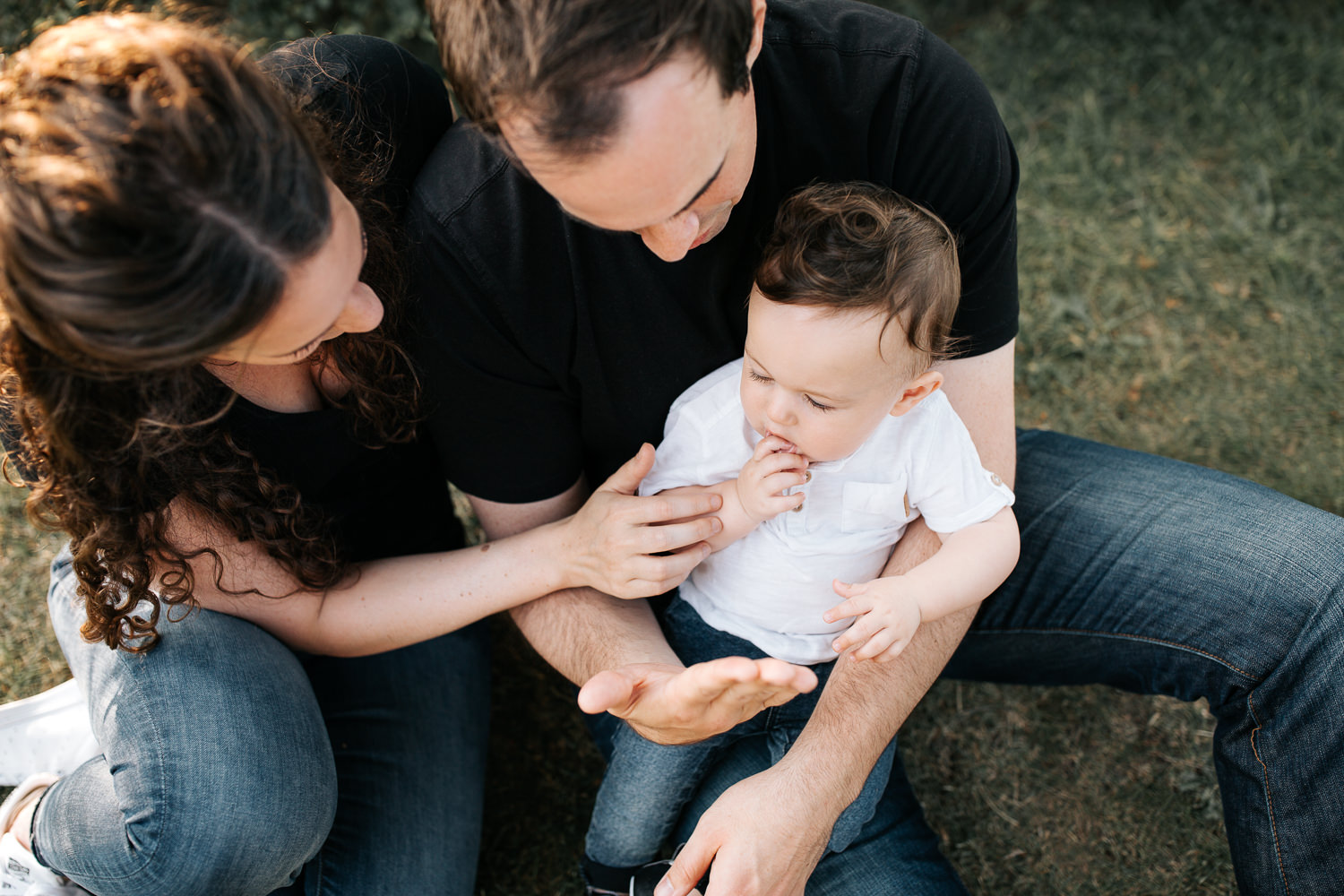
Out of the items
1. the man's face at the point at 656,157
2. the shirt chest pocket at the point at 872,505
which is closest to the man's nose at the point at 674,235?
the man's face at the point at 656,157

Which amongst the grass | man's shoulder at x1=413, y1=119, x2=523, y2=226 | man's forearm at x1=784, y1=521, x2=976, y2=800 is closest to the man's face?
man's shoulder at x1=413, y1=119, x2=523, y2=226

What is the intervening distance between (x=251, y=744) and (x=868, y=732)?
122 centimetres

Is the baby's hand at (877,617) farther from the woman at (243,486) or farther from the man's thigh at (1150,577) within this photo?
the man's thigh at (1150,577)

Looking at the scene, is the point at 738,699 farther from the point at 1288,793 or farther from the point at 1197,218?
the point at 1197,218

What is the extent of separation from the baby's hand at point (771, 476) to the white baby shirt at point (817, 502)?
12 centimetres

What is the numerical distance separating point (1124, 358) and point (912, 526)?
5.63 ft

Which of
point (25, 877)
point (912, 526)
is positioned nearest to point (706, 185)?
point (912, 526)

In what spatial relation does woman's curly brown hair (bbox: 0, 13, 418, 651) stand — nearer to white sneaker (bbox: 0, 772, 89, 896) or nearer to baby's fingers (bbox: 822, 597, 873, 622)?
white sneaker (bbox: 0, 772, 89, 896)

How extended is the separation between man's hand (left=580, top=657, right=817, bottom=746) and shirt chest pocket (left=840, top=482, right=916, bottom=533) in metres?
0.37

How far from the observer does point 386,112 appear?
180 centimetres

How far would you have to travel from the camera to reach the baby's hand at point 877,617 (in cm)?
164

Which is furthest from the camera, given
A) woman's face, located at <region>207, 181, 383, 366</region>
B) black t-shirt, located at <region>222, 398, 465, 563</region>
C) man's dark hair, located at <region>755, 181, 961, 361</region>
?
black t-shirt, located at <region>222, 398, 465, 563</region>

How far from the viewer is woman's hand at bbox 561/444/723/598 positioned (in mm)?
1817

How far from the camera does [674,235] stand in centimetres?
147
